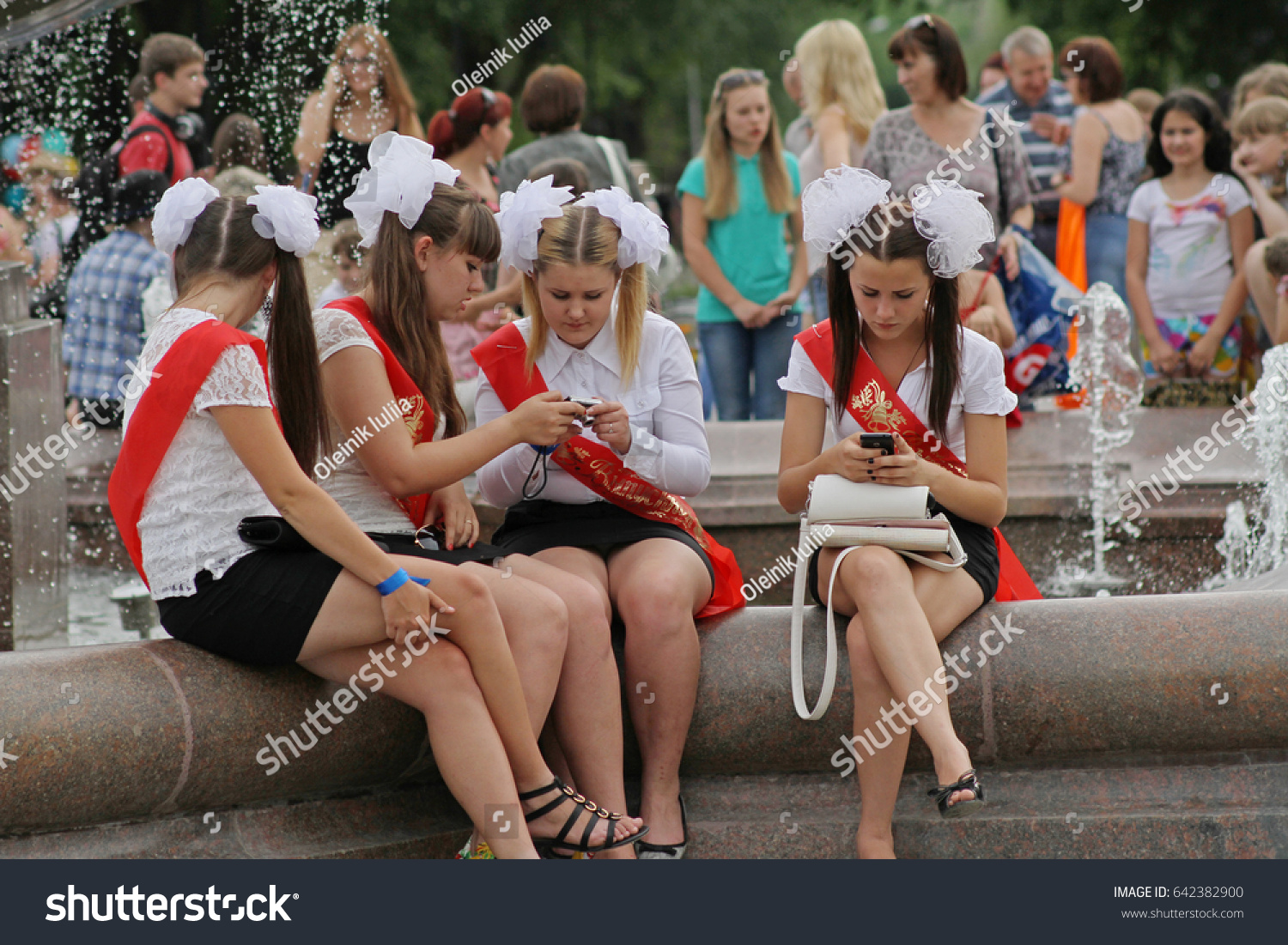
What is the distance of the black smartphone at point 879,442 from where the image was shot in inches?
132

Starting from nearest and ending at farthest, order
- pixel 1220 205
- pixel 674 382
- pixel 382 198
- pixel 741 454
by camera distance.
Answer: pixel 382 198
pixel 674 382
pixel 741 454
pixel 1220 205

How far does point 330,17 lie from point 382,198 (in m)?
6.62

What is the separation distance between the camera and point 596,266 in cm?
358

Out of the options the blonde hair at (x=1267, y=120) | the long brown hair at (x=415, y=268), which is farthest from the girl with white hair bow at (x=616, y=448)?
the blonde hair at (x=1267, y=120)

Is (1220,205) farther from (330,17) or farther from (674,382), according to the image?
(330,17)

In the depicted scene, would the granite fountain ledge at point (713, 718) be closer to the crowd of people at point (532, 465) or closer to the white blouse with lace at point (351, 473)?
the crowd of people at point (532, 465)

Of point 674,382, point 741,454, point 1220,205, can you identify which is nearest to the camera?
point 674,382

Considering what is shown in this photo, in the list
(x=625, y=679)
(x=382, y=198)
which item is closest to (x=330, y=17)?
(x=382, y=198)

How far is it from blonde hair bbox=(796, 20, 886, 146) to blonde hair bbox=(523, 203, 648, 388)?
3.59 meters

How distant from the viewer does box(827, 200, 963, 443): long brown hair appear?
349 centimetres

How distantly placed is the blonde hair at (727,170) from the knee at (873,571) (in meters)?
3.64

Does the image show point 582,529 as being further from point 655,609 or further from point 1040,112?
point 1040,112

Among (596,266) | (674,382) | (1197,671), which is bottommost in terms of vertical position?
(1197,671)

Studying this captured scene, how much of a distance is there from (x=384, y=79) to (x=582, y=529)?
3748 mm
